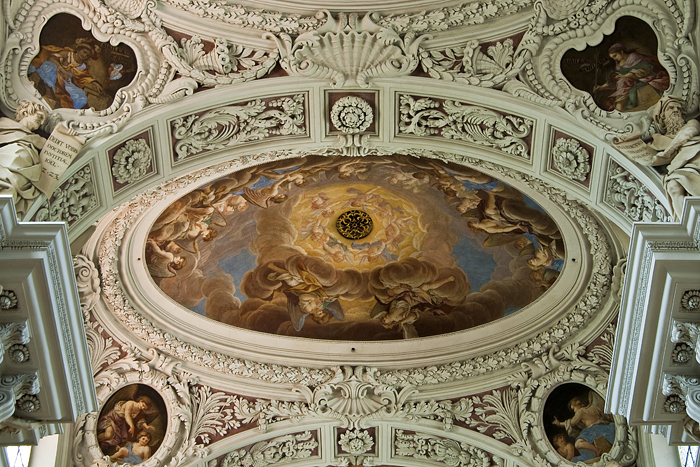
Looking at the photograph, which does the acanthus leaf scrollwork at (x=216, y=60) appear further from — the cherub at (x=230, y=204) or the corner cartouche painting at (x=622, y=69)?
the corner cartouche painting at (x=622, y=69)

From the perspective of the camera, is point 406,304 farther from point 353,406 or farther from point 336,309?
point 353,406

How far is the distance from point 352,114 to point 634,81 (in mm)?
3907

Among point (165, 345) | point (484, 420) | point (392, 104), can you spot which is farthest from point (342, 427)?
point (392, 104)

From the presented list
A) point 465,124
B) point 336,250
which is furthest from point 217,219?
point 465,124

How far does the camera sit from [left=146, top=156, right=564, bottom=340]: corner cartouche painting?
1468 cm

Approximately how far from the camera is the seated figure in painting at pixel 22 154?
9.58 m

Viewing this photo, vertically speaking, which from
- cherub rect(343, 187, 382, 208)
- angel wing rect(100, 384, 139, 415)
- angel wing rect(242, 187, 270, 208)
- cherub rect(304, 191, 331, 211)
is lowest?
angel wing rect(100, 384, 139, 415)

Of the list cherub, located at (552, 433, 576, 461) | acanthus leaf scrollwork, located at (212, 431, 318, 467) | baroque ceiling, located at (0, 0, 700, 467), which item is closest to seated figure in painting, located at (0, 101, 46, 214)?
baroque ceiling, located at (0, 0, 700, 467)

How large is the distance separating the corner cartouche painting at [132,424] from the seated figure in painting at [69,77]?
556cm

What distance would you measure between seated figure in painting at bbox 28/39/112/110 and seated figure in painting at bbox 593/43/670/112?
674 cm

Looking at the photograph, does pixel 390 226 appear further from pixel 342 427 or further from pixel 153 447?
pixel 153 447

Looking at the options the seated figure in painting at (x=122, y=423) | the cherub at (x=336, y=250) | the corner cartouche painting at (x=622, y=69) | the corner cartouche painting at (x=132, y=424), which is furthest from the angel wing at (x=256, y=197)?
the corner cartouche painting at (x=622, y=69)

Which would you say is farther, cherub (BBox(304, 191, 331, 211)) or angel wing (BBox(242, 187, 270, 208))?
cherub (BBox(304, 191, 331, 211))

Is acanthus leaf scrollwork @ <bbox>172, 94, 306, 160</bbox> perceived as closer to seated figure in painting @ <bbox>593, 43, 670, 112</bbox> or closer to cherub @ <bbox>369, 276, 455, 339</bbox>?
seated figure in painting @ <bbox>593, 43, 670, 112</bbox>
